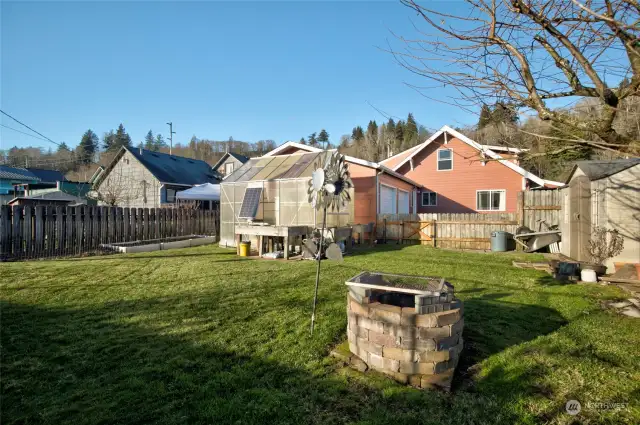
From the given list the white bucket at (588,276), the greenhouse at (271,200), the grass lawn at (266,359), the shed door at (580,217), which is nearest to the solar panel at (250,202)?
the greenhouse at (271,200)

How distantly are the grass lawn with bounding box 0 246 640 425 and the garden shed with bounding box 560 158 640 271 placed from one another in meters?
2.15

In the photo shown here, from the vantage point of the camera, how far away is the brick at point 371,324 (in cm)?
312

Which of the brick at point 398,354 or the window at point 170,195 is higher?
the window at point 170,195

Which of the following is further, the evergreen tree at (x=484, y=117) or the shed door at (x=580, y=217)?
the shed door at (x=580, y=217)

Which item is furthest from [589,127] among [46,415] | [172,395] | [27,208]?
[27,208]

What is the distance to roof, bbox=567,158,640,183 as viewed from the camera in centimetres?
782

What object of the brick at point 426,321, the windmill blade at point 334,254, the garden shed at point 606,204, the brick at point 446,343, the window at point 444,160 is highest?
the window at point 444,160

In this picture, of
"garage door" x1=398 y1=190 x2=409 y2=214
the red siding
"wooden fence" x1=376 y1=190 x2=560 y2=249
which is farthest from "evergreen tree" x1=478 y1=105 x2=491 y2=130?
"garage door" x1=398 y1=190 x2=409 y2=214

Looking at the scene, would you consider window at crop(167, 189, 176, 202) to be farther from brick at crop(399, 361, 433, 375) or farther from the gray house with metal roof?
brick at crop(399, 361, 433, 375)

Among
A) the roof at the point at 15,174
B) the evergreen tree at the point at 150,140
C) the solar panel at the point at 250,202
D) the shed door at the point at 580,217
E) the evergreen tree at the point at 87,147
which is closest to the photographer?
the shed door at the point at 580,217

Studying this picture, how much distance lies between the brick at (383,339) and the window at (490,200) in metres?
19.2

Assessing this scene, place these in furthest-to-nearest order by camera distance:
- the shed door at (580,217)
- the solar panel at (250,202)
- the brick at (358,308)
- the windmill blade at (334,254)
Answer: the solar panel at (250,202) < the shed door at (580,217) < the windmill blade at (334,254) < the brick at (358,308)

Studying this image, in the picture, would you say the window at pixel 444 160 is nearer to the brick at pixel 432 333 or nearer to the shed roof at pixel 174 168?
the brick at pixel 432 333

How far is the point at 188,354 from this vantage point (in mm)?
3449
